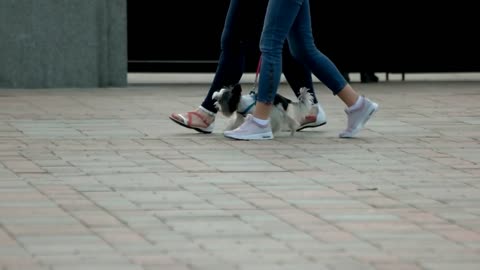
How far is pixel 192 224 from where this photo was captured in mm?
6445

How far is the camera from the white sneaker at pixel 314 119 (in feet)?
34.3

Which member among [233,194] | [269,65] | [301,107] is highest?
[269,65]

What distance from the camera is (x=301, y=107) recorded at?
10.4 metres

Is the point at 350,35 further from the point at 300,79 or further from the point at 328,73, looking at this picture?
the point at 328,73

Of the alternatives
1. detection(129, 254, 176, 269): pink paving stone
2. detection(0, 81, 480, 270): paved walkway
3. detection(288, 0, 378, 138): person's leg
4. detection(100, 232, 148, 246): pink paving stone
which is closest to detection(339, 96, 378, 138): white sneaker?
detection(288, 0, 378, 138): person's leg

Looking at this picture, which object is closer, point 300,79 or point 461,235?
point 461,235

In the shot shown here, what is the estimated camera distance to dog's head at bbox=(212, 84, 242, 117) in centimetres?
1008

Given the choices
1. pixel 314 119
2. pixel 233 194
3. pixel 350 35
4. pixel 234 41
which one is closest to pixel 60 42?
pixel 350 35

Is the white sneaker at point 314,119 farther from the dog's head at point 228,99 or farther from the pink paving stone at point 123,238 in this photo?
the pink paving stone at point 123,238

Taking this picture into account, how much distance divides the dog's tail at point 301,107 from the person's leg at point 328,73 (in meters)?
0.28

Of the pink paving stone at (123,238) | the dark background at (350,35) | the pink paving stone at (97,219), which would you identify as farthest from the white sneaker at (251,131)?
the dark background at (350,35)

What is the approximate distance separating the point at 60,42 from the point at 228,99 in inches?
177

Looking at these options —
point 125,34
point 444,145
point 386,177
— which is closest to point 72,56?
point 125,34

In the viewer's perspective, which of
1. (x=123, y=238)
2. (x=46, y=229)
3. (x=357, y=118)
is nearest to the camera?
(x=123, y=238)
